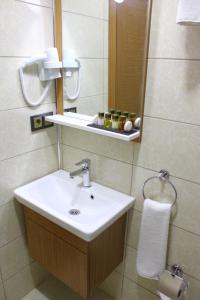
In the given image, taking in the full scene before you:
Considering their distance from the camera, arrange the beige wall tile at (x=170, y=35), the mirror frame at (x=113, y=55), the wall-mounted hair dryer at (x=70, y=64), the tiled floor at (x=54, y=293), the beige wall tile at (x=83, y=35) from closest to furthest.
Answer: the beige wall tile at (x=170, y=35) < the mirror frame at (x=113, y=55) < the beige wall tile at (x=83, y=35) < the wall-mounted hair dryer at (x=70, y=64) < the tiled floor at (x=54, y=293)

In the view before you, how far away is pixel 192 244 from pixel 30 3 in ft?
4.79

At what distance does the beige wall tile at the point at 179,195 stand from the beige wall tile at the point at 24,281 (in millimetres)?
958

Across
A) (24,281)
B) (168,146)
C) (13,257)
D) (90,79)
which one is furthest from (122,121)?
(24,281)

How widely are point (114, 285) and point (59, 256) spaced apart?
0.58m

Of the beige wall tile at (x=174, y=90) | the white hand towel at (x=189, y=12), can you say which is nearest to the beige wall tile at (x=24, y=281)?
the beige wall tile at (x=174, y=90)

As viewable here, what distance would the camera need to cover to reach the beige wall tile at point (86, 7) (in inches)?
49.6

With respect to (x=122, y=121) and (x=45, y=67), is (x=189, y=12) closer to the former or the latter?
(x=122, y=121)

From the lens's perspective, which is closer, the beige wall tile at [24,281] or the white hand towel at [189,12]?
the white hand towel at [189,12]

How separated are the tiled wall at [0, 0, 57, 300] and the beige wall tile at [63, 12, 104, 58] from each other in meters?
0.10

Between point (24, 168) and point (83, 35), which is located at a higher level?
point (83, 35)

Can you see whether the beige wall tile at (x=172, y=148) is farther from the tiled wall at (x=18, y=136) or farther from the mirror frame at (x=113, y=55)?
the tiled wall at (x=18, y=136)

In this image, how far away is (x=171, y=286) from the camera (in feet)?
3.99

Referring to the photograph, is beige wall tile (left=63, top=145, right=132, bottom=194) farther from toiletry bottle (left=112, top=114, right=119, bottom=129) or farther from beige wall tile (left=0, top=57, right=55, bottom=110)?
beige wall tile (left=0, top=57, right=55, bottom=110)

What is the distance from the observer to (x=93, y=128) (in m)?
1.28
